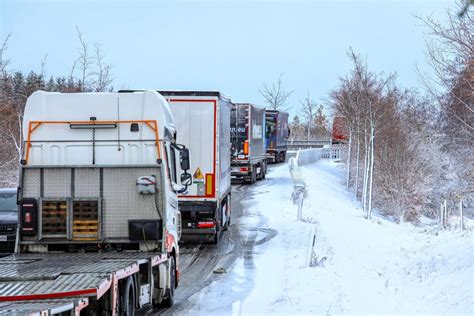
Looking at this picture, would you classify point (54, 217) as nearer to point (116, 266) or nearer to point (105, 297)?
point (116, 266)

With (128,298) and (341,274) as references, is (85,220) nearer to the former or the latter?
(128,298)

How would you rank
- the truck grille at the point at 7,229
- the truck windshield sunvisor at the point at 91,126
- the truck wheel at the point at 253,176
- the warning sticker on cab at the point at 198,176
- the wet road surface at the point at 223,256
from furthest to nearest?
the truck wheel at the point at 253,176 < the warning sticker on cab at the point at 198,176 < the truck grille at the point at 7,229 < the wet road surface at the point at 223,256 < the truck windshield sunvisor at the point at 91,126

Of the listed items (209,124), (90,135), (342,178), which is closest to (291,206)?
(209,124)

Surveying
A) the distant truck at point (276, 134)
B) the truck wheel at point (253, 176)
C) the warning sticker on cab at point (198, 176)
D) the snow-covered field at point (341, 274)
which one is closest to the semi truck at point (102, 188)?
the snow-covered field at point (341, 274)

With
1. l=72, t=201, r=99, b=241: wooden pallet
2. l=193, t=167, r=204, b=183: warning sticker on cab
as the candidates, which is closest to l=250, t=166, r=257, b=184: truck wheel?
l=193, t=167, r=204, b=183: warning sticker on cab

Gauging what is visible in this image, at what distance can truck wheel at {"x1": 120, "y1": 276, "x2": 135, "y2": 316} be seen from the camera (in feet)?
24.5

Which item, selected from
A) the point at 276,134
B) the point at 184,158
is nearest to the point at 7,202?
the point at 184,158

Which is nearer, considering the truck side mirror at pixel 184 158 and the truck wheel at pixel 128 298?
the truck wheel at pixel 128 298

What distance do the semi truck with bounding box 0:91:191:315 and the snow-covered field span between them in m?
1.53

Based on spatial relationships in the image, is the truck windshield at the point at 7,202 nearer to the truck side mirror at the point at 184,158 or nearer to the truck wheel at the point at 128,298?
the truck side mirror at the point at 184,158

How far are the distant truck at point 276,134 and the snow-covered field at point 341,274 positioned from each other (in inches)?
888

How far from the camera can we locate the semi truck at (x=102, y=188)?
9.05 metres

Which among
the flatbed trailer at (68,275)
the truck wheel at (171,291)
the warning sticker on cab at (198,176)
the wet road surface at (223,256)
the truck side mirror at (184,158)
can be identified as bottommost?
the wet road surface at (223,256)

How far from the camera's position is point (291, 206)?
78.9ft
